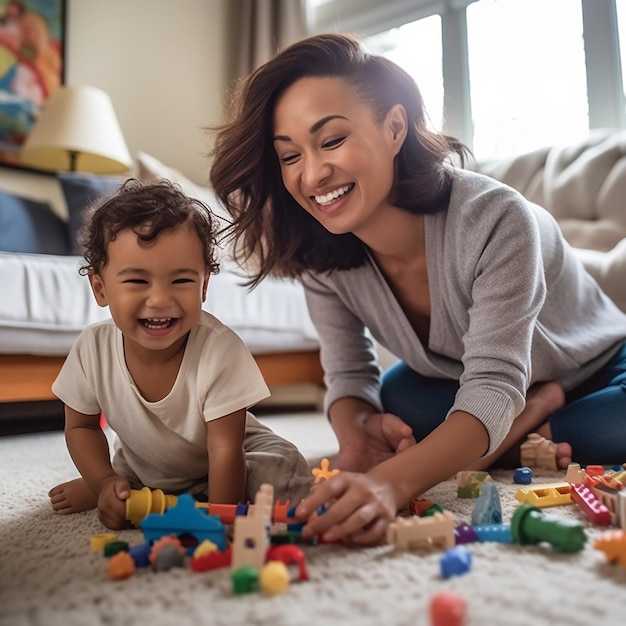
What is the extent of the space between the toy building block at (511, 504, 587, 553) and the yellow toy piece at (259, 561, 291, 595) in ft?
0.84

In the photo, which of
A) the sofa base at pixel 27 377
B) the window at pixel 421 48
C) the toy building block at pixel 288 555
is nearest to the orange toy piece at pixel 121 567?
the toy building block at pixel 288 555

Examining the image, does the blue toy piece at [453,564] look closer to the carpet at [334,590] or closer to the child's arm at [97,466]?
the carpet at [334,590]

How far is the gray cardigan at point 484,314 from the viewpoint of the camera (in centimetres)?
89

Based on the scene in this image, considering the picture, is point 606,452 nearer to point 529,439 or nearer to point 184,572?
point 529,439

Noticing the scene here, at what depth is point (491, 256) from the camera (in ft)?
3.20

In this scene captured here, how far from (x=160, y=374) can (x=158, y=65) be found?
2.51 metres

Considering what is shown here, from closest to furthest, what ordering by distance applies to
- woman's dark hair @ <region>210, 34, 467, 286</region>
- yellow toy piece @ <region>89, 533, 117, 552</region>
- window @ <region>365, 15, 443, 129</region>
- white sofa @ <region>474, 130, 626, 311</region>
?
1. yellow toy piece @ <region>89, 533, 117, 552</region>
2. woman's dark hair @ <region>210, 34, 467, 286</region>
3. white sofa @ <region>474, 130, 626, 311</region>
4. window @ <region>365, 15, 443, 129</region>

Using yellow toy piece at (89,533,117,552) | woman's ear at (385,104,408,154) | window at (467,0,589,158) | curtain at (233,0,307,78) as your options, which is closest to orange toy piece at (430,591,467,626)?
yellow toy piece at (89,533,117,552)

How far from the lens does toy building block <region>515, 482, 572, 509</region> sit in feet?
2.76

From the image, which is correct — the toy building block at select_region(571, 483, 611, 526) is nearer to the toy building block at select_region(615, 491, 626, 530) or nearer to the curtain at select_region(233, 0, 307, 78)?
the toy building block at select_region(615, 491, 626, 530)

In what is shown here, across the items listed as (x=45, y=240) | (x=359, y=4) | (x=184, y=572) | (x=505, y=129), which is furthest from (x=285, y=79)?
(x=359, y=4)

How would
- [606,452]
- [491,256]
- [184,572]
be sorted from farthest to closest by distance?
[606,452], [491,256], [184,572]

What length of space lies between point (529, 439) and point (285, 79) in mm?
733

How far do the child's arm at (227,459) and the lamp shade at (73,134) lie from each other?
1.89 m
